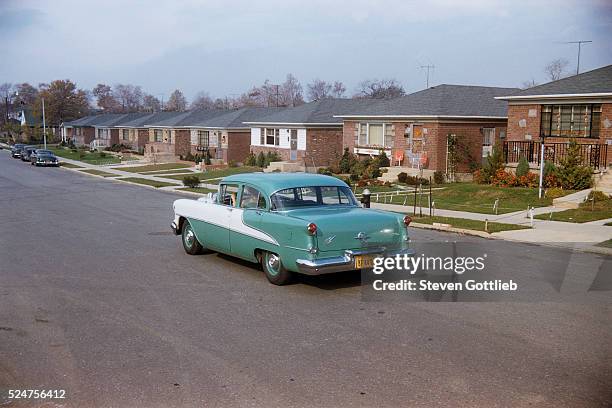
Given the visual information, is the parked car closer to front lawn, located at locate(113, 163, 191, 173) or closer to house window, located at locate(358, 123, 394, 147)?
front lawn, located at locate(113, 163, 191, 173)

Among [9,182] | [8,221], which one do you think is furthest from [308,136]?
[8,221]

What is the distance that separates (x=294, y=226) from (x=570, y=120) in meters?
20.6

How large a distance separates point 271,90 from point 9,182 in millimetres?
98644

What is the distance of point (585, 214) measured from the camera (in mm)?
18188

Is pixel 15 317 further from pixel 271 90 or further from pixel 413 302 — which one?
pixel 271 90

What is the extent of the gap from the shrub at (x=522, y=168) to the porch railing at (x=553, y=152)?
0.65 metres

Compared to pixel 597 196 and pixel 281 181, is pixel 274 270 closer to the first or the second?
pixel 281 181

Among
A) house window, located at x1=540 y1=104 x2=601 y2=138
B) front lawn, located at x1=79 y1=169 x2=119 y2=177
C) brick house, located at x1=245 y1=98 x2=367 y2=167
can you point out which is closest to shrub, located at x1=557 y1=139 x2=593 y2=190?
house window, located at x1=540 y1=104 x2=601 y2=138

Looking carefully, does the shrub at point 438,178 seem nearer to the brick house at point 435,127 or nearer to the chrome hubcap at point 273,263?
the brick house at point 435,127

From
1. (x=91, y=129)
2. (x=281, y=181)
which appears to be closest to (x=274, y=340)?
(x=281, y=181)

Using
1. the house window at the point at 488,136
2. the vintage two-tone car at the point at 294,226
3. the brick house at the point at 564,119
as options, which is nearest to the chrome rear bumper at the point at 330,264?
the vintage two-tone car at the point at 294,226

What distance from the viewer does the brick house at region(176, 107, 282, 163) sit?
50.4 metres

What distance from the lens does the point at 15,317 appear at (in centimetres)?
827

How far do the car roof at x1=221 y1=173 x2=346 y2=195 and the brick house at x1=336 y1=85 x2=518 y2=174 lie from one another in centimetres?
2087
